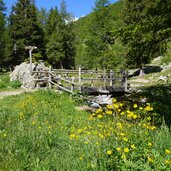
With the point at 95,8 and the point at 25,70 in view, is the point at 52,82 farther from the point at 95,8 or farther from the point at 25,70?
the point at 95,8

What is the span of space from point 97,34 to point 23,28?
20227mm

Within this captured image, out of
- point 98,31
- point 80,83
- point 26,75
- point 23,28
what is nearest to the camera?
Answer: point 80,83

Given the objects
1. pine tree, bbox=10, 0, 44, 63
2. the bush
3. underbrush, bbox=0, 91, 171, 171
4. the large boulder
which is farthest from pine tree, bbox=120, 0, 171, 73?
pine tree, bbox=10, 0, 44, 63

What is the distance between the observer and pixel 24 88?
23.8 metres

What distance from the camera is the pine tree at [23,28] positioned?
191 feet

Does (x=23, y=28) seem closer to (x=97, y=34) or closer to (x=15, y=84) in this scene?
(x=97, y=34)

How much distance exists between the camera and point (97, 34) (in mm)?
43031

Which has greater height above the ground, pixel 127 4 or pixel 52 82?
pixel 127 4

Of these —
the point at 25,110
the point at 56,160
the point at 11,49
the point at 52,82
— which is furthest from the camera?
the point at 11,49

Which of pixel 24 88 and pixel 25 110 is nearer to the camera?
pixel 25 110

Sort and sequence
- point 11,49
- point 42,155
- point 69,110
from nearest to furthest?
1. point 42,155
2. point 69,110
3. point 11,49

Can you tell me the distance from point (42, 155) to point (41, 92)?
477 inches

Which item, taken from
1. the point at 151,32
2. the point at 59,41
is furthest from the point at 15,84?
the point at 59,41

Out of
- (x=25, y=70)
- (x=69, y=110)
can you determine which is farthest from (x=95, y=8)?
(x=69, y=110)
